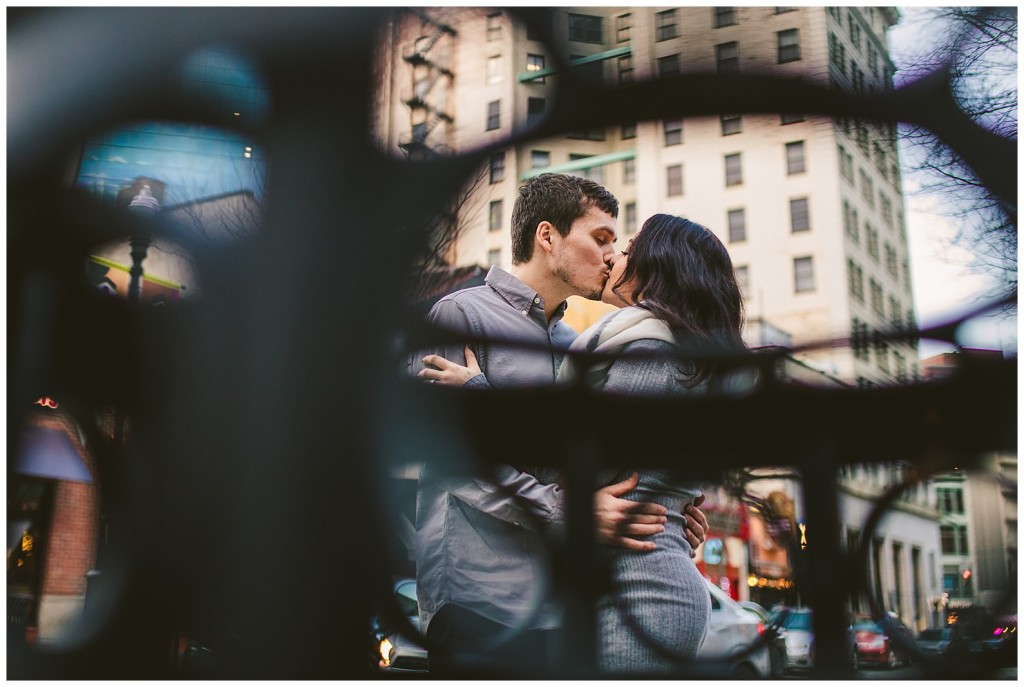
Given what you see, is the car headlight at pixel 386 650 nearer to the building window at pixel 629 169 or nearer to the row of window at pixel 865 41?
the building window at pixel 629 169

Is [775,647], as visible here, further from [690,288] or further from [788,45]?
[788,45]

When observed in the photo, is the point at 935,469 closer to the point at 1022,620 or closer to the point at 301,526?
the point at 1022,620

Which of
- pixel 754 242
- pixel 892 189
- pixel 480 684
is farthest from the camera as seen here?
pixel 754 242

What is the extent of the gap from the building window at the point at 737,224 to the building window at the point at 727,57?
20.3 inches

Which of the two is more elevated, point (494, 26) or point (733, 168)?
point (494, 26)

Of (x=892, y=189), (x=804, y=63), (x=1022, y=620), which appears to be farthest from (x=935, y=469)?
(x=804, y=63)

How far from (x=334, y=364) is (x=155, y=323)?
373 millimetres

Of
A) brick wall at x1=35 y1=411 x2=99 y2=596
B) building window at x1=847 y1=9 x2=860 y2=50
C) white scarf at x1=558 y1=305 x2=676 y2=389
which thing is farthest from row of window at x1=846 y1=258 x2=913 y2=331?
brick wall at x1=35 y1=411 x2=99 y2=596

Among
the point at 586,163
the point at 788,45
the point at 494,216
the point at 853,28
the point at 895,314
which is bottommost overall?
the point at 895,314

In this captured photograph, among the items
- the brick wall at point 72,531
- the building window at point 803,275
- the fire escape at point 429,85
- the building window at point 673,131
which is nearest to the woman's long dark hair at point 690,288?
the building window at point 673,131

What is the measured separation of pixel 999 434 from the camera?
67.8 inches

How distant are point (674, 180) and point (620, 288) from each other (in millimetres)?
613

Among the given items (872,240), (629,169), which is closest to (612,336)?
(629,169)

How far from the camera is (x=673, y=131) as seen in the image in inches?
70.6
